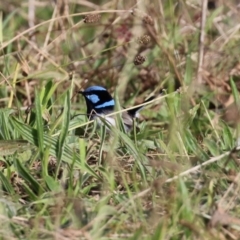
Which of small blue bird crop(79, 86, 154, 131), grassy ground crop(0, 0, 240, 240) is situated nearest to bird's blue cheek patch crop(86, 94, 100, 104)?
small blue bird crop(79, 86, 154, 131)

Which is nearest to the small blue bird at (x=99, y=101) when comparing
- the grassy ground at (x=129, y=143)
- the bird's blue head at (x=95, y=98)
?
the bird's blue head at (x=95, y=98)

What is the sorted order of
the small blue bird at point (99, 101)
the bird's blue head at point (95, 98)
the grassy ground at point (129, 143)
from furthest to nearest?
the bird's blue head at point (95, 98)
the small blue bird at point (99, 101)
the grassy ground at point (129, 143)

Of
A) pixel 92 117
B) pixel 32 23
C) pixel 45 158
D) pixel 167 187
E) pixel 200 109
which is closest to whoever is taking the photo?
pixel 167 187

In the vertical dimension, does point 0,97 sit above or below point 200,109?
above

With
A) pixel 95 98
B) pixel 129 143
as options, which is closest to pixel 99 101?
pixel 95 98

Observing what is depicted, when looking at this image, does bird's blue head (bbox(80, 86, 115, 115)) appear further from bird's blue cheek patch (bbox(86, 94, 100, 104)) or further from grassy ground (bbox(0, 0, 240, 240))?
grassy ground (bbox(0, 0, 240, 240))

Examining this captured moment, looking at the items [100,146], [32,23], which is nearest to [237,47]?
[32,23]

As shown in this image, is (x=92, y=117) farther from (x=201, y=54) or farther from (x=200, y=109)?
(x=201, y=54)

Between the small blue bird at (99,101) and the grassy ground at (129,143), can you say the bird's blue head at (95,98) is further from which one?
the grassy ground at (129,143)
